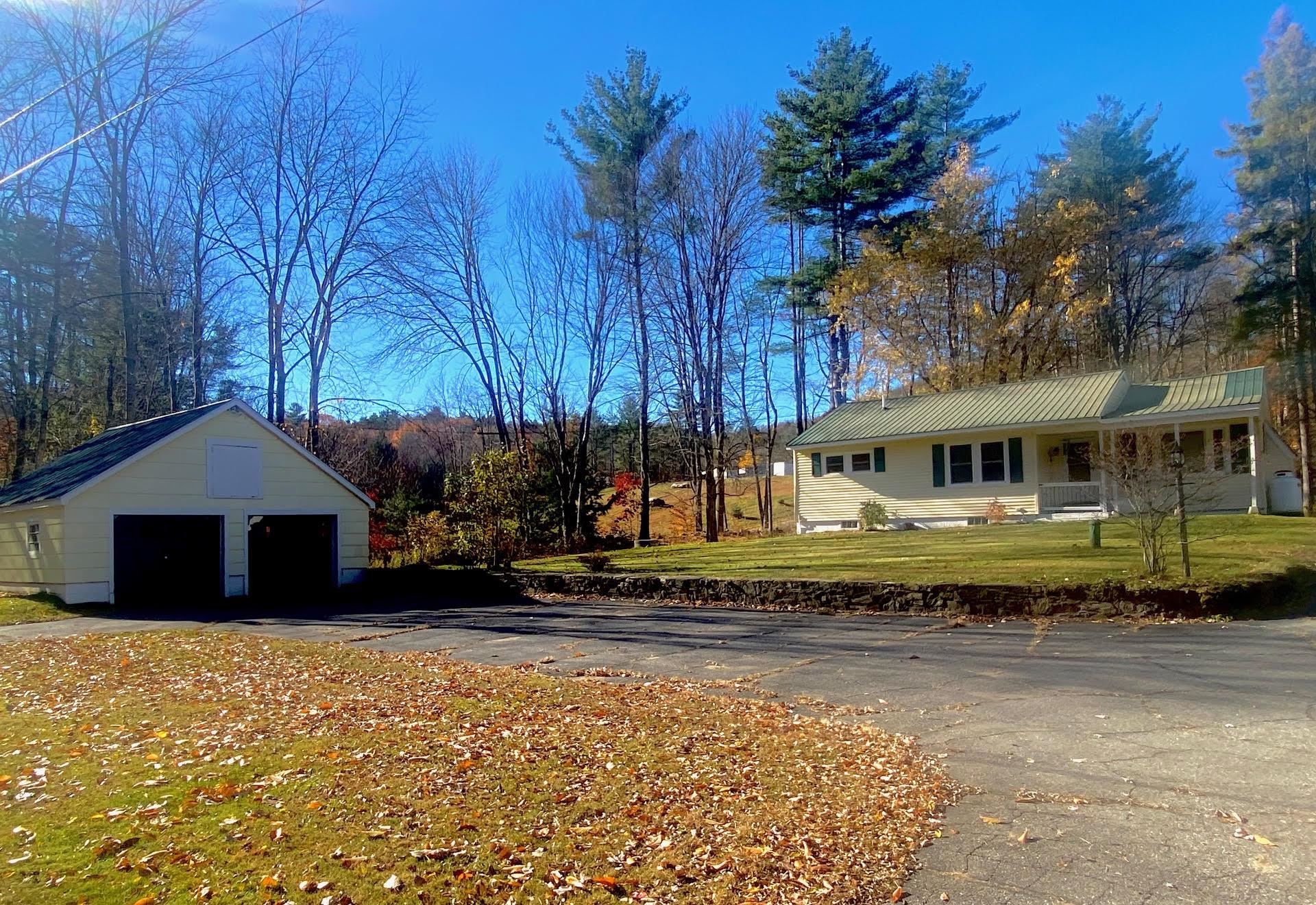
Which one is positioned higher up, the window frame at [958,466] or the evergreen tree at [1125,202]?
the evergreen tree at [1125,202]

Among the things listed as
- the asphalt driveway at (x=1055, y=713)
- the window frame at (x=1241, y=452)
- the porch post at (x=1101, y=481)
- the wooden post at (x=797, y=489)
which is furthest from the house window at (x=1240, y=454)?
the wooden post at (x=797, y=489)

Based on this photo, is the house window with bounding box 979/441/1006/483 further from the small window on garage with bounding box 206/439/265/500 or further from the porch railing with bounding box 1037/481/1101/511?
the small window on garage with bounding box 206/439/265/500

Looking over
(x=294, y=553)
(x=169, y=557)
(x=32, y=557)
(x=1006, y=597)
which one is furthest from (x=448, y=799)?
(x=169, y=557)

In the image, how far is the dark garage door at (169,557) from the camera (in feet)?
60.7

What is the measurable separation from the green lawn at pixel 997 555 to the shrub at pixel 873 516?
141cm

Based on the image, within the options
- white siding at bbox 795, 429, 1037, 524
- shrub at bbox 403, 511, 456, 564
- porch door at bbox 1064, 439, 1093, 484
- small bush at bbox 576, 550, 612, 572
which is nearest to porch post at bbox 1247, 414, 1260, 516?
porch door at bbox 1064, 439, 1093, 484

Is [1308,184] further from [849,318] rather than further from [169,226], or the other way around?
[169,226]

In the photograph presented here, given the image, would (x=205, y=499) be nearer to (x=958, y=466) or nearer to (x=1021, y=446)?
(x=958, y=466)

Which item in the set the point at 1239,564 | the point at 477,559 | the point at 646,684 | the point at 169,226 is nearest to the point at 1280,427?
the point at 1239,564

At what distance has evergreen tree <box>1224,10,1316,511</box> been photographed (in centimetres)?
2334

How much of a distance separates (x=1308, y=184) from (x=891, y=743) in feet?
88.6

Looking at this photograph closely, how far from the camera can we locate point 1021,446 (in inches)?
866

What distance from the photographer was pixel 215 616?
48.9 feet

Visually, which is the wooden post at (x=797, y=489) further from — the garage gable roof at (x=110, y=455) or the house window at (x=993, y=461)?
the garage gable roof at (x=110, y=455)
